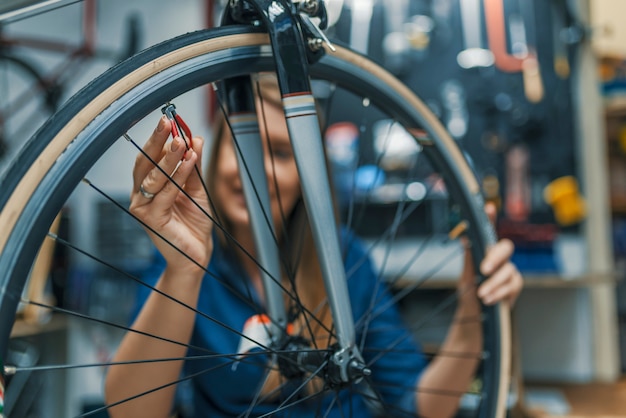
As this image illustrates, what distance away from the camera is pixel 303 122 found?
0.55 metres

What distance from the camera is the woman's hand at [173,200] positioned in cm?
52

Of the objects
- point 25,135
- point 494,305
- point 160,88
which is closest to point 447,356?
point 494,305

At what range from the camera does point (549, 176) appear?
1.97 m

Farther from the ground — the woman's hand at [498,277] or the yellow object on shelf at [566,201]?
the yellow object on shelf at [566,201]

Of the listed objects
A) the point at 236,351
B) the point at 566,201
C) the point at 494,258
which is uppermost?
the point at 566,201

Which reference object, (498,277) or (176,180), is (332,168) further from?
(176,180)

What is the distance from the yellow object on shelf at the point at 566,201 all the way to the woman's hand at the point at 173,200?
1.51 meters

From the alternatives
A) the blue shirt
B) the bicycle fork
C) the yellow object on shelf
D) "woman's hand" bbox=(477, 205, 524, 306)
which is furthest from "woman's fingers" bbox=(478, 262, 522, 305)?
the yellow object on shelf

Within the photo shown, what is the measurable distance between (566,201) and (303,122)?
4.99 feet

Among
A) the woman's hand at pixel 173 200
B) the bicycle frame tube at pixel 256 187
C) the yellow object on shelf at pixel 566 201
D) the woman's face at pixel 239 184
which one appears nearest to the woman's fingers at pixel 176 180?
the woman's hand at pixel 173 200

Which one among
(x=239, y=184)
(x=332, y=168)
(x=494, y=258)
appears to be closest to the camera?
(x=494, y=258)

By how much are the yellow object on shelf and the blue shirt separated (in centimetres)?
102

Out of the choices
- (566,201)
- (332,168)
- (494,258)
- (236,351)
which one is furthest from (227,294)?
(566,201)

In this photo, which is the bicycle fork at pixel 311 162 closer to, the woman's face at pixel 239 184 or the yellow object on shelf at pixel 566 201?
the woman's face at pixel 239 184
